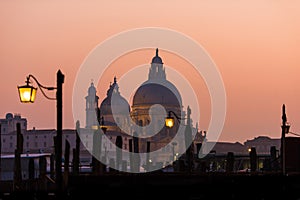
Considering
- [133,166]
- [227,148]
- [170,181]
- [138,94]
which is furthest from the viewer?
[227,148]

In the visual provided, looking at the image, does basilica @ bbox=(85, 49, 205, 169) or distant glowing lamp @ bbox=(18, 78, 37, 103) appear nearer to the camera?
distant glowing lamp @ bbox=(18, 78, 37, 103)

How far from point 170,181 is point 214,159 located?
102 ft

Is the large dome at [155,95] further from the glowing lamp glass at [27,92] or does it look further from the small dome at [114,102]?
the glowing lamp glass at [27,92]

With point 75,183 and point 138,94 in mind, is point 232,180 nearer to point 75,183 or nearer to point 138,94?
point 75,183

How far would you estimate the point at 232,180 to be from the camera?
55.4 ft

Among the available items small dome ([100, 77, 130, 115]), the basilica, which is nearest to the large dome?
the basilica

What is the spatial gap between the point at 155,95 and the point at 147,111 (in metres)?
3.37

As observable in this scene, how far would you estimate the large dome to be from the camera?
480 feet

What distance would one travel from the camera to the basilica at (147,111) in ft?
482

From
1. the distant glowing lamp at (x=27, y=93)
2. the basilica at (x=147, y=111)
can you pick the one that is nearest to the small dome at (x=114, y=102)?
the basilica at (x=147, y=111)

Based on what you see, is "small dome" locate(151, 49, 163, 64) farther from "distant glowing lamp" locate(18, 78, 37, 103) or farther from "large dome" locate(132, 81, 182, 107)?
"distant glowing lamp" locate(18, 78, 37, 103)

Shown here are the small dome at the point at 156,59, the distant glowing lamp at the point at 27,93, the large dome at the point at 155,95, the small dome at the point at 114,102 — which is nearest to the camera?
the distant glowing lamp at the point at 27,93

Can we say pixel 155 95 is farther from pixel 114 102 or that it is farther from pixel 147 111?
pixel 114 102

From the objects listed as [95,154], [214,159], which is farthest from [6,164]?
[95,154]
